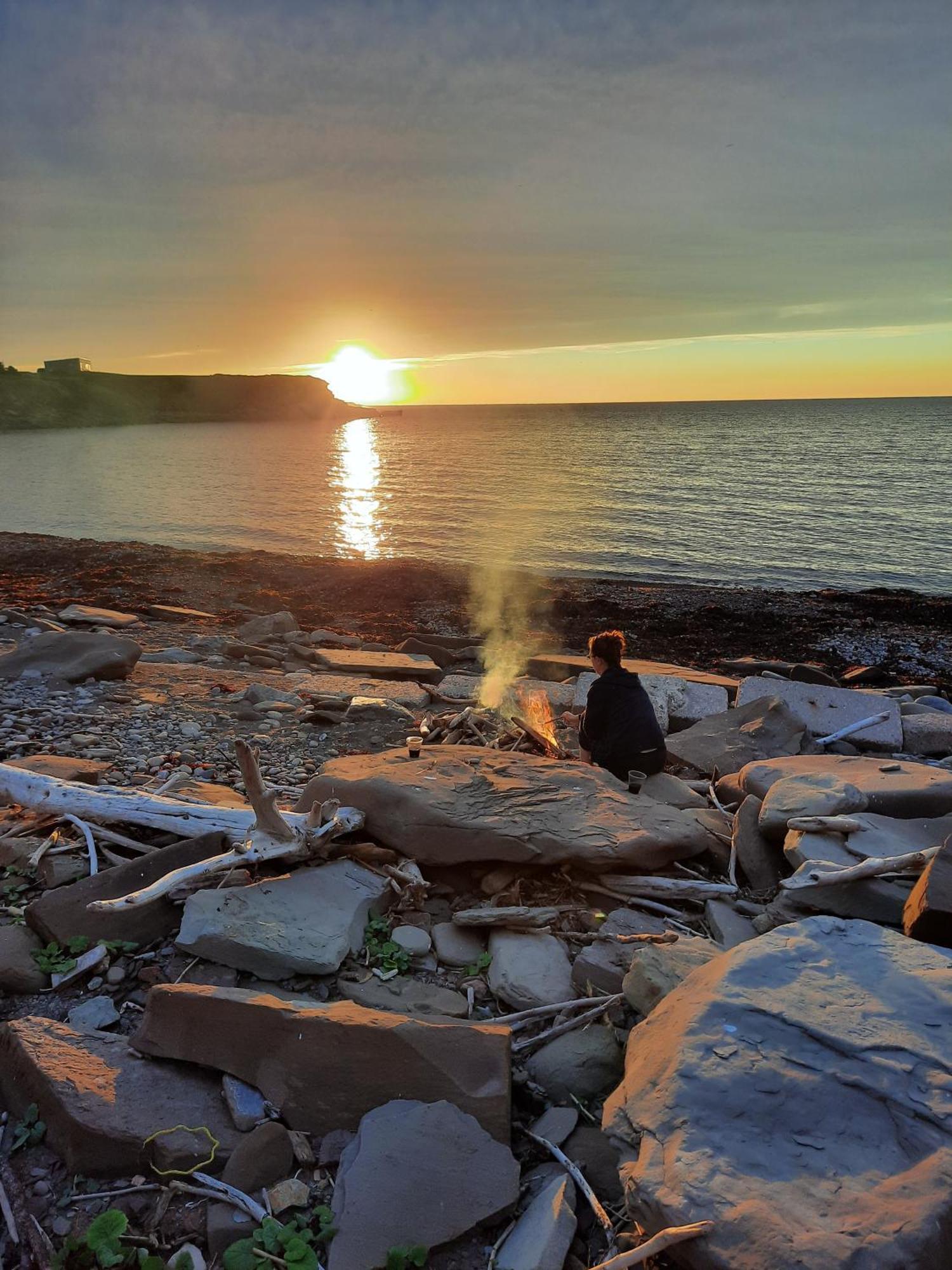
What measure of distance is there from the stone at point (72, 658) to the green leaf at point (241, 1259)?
6095 mm

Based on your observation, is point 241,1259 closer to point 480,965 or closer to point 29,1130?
point 29,1130

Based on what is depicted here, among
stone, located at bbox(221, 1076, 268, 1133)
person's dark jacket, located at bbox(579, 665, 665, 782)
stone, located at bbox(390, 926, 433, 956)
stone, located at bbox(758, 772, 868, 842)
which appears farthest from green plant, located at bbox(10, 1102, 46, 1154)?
person's dark jacket, located at bbox(579, 665, 665, 782)

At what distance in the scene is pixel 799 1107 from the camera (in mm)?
2258

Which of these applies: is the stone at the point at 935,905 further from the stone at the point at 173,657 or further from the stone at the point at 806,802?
the stone at the point at 173,657

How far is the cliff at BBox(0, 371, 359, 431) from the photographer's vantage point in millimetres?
102562

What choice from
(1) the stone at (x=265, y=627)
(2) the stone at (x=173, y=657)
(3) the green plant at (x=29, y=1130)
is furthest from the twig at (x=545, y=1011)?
(1) the stone at (x=265, y=627)

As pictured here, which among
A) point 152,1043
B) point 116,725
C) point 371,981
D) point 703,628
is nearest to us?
point 152,1043

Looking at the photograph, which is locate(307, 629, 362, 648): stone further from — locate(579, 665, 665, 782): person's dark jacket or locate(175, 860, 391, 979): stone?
locate(175, 860, 391, 979): stone

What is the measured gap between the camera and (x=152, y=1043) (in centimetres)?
290

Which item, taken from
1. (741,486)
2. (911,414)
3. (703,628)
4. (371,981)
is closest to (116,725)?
(371,981)

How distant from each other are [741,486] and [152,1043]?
131 ft

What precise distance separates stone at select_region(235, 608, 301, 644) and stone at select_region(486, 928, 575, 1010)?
8681 millimetres

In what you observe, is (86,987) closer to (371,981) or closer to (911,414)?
(371,981)

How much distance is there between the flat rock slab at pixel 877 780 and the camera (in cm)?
449
